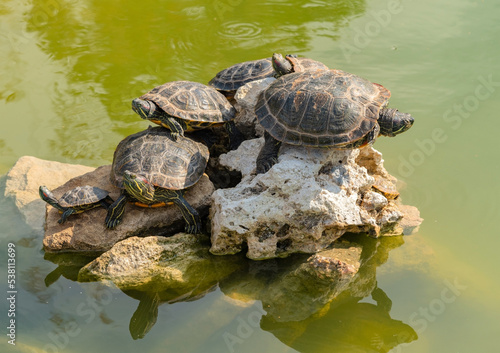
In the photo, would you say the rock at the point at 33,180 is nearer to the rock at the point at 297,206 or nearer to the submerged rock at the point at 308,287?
the rock at the point at 297,206

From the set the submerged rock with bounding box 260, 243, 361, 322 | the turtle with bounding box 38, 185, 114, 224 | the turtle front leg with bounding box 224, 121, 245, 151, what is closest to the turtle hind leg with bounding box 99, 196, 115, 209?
the turtle with bounding box 38, 185, 114, 224

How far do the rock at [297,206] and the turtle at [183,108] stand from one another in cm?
82

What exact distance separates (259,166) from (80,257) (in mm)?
1890

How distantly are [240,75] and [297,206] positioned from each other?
7.74ft

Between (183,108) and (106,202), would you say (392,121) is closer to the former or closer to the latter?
(183,108)

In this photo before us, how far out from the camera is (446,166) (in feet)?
19.4

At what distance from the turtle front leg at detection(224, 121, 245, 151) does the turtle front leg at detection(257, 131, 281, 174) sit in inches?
27.1

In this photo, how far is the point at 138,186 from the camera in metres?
4.22

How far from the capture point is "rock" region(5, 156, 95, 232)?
5.09 m

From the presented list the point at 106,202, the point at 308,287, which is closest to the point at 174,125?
the point at 106,202

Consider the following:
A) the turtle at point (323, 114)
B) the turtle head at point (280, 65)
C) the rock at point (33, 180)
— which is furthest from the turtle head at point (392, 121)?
the rock at point (33, 180)

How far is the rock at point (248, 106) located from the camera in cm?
515

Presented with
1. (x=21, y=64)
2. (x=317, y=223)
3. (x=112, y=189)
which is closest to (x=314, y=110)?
(x=317, y=223)

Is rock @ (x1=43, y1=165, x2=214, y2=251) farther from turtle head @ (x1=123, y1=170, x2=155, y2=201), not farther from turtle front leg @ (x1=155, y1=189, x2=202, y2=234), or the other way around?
turtle head @ (x1=123, y1=170, x2=155, y2=201)
